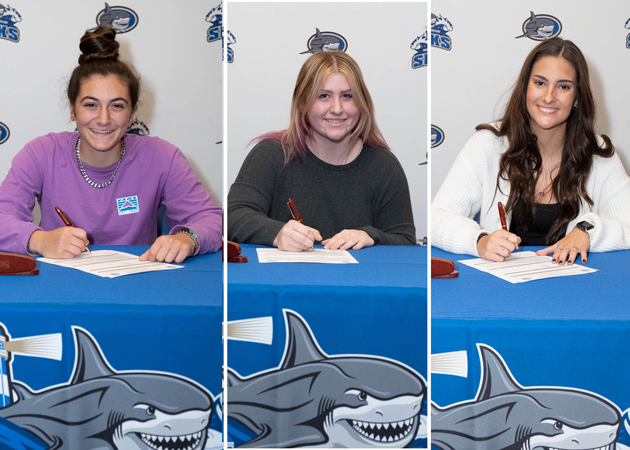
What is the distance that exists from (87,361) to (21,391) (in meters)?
0.10

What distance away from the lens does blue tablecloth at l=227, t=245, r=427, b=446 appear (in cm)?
58

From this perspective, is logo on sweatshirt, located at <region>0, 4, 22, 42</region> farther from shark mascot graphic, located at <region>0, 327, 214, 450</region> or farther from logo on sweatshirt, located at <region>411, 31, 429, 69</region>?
logo on sweatshirt, located at <region>411, 31, 429, 69</region>

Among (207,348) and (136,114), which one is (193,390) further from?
(136,114)

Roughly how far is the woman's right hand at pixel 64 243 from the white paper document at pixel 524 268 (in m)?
0.76

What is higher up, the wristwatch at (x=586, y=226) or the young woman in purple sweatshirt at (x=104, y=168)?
the young woman in purple sweatshirt at (x=104, y=168)

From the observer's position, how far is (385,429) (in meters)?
0.60

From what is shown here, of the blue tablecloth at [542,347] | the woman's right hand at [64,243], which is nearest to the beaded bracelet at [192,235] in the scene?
the woman's right hand at [64,243]

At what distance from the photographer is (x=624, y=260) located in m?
0.99

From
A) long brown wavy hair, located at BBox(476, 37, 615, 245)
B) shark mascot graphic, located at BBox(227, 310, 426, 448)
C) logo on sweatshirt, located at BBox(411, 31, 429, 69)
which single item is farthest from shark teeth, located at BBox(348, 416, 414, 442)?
long brown wavy hair, located at BBox(476, 37, 615, 245)

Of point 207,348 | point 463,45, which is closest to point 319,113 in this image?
point 207,348

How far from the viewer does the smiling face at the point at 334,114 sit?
589 millimetres

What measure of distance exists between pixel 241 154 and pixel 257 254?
0.13 meters

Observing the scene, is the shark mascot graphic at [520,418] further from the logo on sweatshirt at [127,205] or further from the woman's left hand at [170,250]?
the logo on sweatshirt at [127,205]

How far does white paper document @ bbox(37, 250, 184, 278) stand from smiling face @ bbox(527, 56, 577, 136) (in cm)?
104
